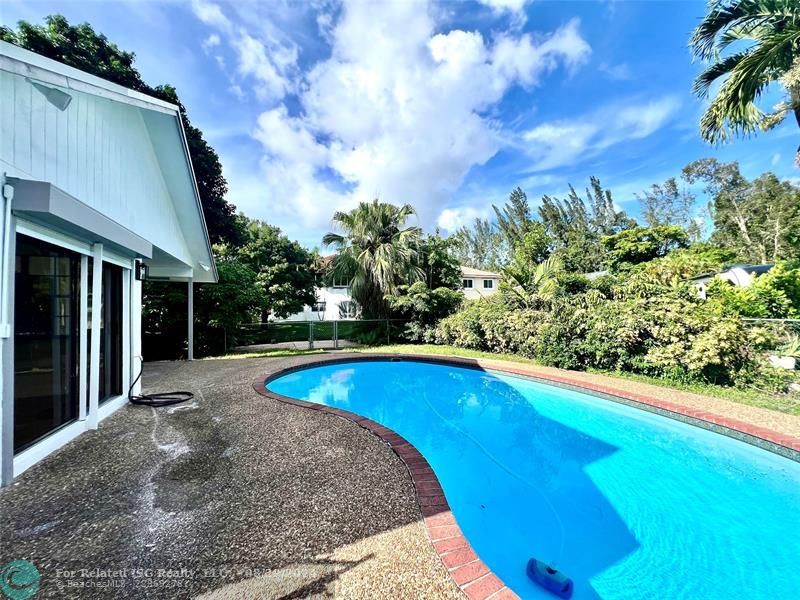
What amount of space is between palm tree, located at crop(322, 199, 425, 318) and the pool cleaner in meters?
12.4

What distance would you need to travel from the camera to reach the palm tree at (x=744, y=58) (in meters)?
7.98

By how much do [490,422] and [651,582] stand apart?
12.4 feet

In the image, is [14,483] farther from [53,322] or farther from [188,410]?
[188,410]

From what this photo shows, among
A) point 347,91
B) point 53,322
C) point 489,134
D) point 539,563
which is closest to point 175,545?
point 539,563

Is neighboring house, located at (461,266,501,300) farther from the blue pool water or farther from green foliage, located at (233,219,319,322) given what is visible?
the blue pool water

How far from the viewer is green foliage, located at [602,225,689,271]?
21562 millimetres

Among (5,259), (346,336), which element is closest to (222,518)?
(5,259)

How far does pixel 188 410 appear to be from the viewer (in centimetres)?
544

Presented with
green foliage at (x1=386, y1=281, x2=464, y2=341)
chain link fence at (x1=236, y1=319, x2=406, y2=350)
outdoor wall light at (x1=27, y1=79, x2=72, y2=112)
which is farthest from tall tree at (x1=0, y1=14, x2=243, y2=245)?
green foliage at (x1=386, y1=281, x2=464, y2=341)

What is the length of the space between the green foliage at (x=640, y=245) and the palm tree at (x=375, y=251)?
14.6 metres

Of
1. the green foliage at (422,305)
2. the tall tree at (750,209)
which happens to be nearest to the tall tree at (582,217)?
the tall tree at (750,209)

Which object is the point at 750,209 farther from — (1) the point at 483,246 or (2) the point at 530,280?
(2) the point at 530,280

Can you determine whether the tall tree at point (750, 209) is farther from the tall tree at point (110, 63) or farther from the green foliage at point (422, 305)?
the tall tree at point (110, 63)

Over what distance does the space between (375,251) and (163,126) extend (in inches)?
378
